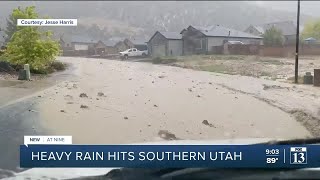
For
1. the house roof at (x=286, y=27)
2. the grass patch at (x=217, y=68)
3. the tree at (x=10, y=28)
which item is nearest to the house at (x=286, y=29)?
the house roof at (x=286, y=27)

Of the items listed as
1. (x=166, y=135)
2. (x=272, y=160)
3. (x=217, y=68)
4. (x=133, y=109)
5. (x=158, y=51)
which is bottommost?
(x=272, y=160)

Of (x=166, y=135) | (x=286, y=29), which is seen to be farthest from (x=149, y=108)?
(x=286, y=29)

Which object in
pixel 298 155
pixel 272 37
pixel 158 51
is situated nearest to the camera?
pixel 298 155

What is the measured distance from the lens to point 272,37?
2445 mm

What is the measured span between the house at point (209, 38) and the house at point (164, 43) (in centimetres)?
4

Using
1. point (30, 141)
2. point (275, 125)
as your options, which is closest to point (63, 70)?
point (30, 141)

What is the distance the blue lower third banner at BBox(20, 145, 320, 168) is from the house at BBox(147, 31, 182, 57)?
2.13 ft

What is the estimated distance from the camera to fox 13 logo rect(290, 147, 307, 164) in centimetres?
217

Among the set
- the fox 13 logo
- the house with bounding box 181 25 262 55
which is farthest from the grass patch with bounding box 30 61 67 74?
the fox 13 logo

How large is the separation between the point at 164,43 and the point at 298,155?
1025mm

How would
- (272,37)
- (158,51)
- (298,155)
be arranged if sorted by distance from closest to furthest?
(298,155), (272,37), (158,51)

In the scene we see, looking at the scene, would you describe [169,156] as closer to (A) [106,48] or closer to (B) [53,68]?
(A) [106,48]

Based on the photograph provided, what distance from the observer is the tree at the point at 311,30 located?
2.38m

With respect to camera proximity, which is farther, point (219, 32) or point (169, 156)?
point (219, 32)
